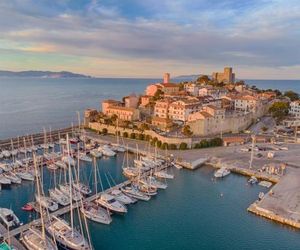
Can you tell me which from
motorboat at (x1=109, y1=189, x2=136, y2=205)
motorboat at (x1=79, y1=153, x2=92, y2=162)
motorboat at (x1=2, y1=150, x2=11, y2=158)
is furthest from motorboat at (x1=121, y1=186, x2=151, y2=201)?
motorboat at (x1=2, y1=150, x2=11, y2=158)

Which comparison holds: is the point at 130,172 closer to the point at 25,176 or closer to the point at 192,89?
the point at 25,176

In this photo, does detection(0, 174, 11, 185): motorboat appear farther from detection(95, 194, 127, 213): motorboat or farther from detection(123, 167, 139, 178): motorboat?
detection(123, 167, 139, 178): motorboat

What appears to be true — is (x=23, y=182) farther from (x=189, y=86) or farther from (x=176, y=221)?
(x=189, y=86)

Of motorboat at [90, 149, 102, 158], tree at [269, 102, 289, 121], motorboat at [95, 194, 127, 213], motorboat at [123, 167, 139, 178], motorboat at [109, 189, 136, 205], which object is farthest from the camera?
tree at [269, 102, 289, 121]

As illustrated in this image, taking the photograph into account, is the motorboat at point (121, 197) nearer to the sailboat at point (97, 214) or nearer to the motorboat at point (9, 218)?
the sailboat at point (97, 214)

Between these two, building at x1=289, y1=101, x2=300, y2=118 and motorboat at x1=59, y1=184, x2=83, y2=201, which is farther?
building at x1=289, y1=101, x2=300, y2=118

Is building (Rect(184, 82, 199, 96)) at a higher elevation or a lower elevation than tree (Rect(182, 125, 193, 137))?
higher

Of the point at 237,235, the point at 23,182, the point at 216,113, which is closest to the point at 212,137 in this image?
the point at 216,113
